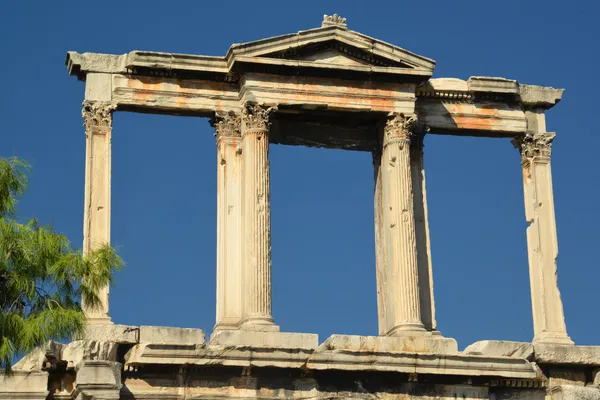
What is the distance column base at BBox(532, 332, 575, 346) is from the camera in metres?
27.2

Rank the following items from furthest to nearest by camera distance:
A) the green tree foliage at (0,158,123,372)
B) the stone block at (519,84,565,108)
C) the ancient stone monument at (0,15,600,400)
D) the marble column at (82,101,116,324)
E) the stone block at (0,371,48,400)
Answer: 1. the stone block at (519,84,565,108)
2. the marble column at (82,101,116,324)
3. the ancient stone monument at (0,15,600,400)
4. the stone block at (0,371,48,400)
5. the green tree foliage at (0,158,123,372)

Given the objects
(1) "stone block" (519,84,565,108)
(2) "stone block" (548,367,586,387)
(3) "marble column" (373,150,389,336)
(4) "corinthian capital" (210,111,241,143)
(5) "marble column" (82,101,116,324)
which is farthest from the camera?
(1) "stone block" (519,84,565,108)

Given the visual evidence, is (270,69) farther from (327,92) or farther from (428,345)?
(428,345)

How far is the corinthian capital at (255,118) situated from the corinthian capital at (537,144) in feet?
16.3

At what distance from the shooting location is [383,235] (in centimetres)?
2789

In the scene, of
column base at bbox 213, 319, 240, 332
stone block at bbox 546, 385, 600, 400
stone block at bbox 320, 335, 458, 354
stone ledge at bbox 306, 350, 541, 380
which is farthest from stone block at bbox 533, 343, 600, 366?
column base at bbox 213, 319, 240, 332

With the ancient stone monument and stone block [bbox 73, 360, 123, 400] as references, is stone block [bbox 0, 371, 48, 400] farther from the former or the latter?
stone block [bbox 73, 360, 123, 400]

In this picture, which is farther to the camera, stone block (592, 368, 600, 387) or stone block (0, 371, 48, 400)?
stone block (592, 368, 600, 387)

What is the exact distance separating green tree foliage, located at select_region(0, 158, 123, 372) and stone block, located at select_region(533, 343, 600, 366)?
31.1 ft

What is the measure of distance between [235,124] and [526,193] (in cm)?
548

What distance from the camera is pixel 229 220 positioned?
88.6 feet

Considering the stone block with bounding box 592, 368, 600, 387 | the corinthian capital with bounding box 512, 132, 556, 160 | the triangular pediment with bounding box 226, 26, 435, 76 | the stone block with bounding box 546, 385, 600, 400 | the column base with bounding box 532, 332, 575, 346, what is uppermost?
the triangular pediment with bounding box 226, 26, 435, 76

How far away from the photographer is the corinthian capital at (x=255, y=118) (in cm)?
2677

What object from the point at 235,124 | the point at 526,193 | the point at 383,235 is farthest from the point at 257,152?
the point at 526,193
